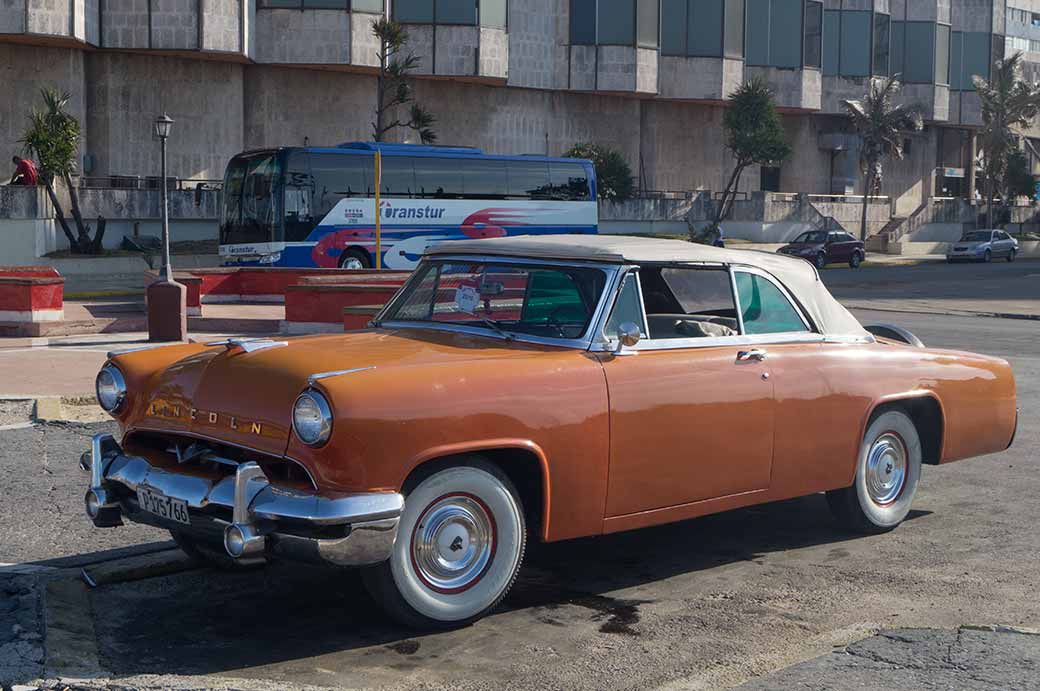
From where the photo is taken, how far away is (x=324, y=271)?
2495 centimetres

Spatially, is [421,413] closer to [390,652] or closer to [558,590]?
[390,652]

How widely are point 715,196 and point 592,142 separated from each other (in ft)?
21.7

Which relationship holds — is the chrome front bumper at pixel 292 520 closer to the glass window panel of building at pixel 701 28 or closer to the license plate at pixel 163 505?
the license plate at pixel 163 505

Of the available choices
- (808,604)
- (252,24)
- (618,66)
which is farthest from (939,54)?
(808,604)

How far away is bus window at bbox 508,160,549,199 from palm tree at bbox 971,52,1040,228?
123 feet

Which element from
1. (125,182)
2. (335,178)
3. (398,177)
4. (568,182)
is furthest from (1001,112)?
(335,178)

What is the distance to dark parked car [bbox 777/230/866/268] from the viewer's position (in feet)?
150

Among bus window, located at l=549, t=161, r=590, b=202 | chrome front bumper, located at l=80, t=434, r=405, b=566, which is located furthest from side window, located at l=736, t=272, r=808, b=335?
bus window, located at l=549, t=161, r=590, b=202

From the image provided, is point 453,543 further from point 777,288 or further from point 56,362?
point 56,362

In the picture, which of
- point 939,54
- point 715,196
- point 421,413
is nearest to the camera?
point 421,413

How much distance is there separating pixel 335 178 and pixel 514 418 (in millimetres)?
26341

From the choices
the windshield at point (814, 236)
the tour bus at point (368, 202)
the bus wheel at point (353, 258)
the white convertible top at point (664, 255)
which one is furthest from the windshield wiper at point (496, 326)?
the windshield at point (814, 236)

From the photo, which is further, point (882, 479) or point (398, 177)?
point (398, 177)

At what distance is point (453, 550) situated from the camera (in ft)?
17.6
